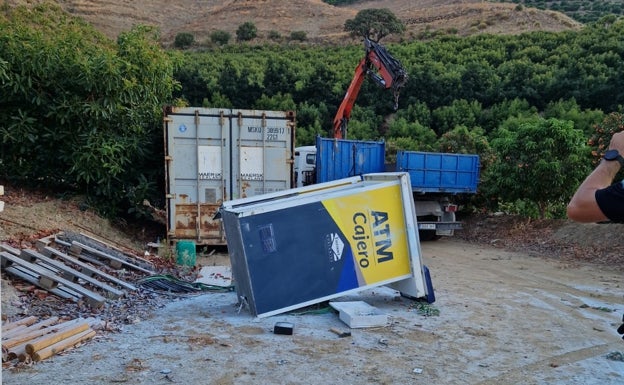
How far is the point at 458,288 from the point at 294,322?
3.44 metres

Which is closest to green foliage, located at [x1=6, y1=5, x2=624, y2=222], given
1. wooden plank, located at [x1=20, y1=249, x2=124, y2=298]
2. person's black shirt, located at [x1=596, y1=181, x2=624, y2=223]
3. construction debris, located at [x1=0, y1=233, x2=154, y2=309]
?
construction debris, located at [x1=0, y1=233, x2=154, y2=309]

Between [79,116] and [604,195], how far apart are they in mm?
11389

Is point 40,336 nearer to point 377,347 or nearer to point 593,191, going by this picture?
point 377,347

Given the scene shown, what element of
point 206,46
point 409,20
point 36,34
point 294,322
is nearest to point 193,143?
point 36,34

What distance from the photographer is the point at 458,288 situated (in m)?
8.48

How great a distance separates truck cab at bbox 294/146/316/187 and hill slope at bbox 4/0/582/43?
1938 inches

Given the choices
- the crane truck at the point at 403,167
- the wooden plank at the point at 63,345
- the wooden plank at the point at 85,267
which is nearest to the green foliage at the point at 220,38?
the crane truck at the point at 403,167

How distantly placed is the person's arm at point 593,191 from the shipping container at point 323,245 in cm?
398

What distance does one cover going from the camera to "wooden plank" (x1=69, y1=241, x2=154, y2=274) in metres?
8.46

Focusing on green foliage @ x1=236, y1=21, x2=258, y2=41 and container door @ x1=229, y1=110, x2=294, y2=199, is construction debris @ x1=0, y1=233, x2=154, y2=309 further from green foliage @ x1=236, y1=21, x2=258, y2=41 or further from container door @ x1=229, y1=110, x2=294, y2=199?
green foliage @ x1=236, y1=21, x2=258, y2=41

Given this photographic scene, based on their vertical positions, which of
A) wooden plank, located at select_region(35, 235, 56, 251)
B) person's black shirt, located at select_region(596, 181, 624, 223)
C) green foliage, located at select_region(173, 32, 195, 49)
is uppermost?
green foliage, located at select_region(173, 32, 195, 49)

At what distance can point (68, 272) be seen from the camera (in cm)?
729

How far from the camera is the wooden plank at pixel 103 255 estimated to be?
846cm

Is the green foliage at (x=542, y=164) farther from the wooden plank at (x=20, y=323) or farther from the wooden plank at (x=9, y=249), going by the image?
the wooden plank at (x=20, y=323)
